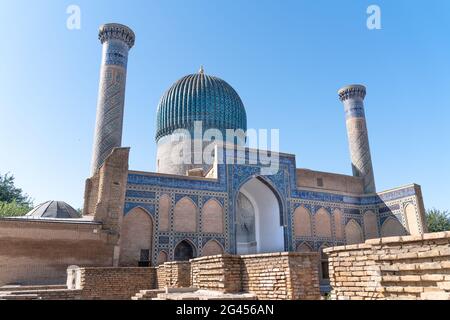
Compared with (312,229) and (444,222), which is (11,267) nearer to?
(312,229)

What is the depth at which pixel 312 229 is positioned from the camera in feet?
57.0

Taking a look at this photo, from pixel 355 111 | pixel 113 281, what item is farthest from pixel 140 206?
pixel 355 111

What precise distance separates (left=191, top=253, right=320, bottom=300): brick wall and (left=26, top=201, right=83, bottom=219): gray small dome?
1134 cm

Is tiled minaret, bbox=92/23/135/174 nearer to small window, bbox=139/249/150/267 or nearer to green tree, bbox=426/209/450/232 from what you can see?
small window, bbox=139/249/150/267

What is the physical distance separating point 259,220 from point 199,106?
7008 millimetres

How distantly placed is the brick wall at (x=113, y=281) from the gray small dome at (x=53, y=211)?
22.4 feet

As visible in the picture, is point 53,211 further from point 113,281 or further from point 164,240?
point 113,281

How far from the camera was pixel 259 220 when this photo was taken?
1814 centimetres

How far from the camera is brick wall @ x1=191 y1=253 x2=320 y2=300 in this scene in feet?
15.7

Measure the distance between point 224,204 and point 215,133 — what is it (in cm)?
554

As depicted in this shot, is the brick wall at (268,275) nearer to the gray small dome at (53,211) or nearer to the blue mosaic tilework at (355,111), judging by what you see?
the gray small dome at (53,211)

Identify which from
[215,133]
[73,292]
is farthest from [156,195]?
[73,292]

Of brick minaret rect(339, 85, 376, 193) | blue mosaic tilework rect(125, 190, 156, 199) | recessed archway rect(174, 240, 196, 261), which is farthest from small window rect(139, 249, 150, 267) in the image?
brick minaret rect(339, 85, 376, 193)

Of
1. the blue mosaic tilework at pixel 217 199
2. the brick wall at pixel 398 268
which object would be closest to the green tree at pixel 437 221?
the blue mosaic tilework at pixel 217 199
